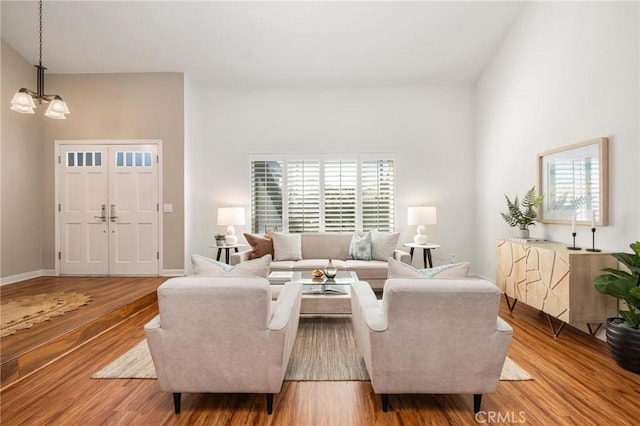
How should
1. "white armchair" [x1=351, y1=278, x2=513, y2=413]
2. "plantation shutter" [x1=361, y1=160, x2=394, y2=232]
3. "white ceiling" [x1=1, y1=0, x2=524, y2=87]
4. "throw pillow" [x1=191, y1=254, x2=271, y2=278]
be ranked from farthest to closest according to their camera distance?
"plantation shutter" [x1=361, y1=160, x2=394, y2=232], "white ceiling" [x1=1, y1=0, x2=524, y2=87], "throw pillow" [x1=191, y1=254, x2=271, y2=278], "white armchair" [x1=351, y1=278, x2=513, y2=413]

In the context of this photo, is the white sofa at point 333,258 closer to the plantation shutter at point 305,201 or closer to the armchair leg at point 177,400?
the plantation shutter at point 305,201

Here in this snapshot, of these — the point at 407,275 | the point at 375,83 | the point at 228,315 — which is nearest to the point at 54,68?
the point at 375,83

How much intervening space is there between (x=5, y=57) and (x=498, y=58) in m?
7.26

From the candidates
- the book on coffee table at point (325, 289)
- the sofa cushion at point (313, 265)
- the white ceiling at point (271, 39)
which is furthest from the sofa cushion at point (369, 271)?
the white ceiling at point (271, 39)

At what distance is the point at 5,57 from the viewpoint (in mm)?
4648

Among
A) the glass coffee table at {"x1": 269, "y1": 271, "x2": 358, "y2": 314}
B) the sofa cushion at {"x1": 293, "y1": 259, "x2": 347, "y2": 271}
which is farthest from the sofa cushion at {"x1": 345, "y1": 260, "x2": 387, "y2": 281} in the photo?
the glass coffee table at {"x1": 269, "y1": 271, "x2": 358, "y2": 314}

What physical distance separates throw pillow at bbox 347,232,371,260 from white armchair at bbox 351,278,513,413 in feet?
9.73

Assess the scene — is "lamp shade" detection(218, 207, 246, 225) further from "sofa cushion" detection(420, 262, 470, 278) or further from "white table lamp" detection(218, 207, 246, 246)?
"sofa cushion" detection(420, 262, 470, 278)

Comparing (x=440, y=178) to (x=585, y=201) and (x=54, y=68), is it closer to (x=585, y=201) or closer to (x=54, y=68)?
(x=585, y=201)

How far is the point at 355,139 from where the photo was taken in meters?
5.66

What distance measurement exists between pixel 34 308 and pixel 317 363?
10.5 ft

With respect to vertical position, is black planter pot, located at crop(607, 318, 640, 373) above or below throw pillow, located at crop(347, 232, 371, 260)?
below

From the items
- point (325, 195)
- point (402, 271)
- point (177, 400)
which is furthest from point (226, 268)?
point (325, 195)

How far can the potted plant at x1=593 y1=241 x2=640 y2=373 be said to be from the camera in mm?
2416
